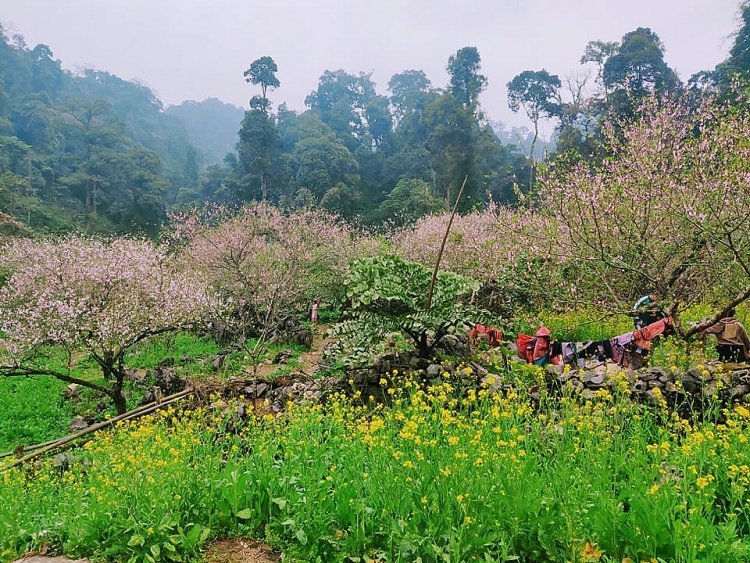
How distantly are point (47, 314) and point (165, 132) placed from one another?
56975 mm

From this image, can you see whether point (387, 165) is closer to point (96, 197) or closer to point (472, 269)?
point (96, 197)

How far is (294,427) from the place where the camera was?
352 cm

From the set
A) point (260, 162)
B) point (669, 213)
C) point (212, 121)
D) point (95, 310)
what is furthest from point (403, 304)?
point (212, 121)

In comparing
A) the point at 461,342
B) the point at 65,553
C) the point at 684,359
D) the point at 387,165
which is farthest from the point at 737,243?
the point at 387,165

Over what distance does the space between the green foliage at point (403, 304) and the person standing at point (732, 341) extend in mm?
3041

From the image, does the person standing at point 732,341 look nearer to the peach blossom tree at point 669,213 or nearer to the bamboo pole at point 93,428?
the peach blossom tree at point 669,213

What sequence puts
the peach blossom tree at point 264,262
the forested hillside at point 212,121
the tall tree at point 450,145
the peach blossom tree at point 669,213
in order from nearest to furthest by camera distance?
1. the peach blossom tree at point 669,213
2. the peach blossom tree at point 264,262
3. the tall tree at point 450,145
4. the forested hillside at point 212,121

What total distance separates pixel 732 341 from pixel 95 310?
9898 mm

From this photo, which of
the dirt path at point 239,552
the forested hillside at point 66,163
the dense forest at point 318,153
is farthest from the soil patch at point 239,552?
the forested hillside at point 66,163

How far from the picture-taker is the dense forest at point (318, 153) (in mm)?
27156

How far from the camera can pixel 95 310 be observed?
8.06m

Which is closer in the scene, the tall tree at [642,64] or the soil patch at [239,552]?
the soil patch at [239,552]

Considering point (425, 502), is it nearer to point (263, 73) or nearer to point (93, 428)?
point (93, 428)

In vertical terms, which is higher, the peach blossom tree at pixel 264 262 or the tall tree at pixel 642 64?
the tall tree at pixel 642 64
